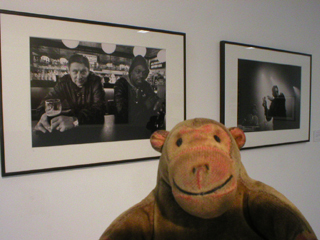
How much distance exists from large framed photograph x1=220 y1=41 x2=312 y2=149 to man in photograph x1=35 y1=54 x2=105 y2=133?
717mm

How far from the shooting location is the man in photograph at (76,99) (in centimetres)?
107

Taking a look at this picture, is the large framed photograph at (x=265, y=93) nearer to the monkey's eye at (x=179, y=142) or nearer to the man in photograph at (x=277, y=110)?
the man in photograph at (x=277, y=110)

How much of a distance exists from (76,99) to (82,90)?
0.15 feet

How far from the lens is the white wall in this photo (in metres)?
1.07

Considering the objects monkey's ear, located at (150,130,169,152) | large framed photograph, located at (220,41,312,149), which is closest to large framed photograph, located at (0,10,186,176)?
large framed photograph, located at (220,41,312,149)

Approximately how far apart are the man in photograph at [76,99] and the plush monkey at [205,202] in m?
0.66

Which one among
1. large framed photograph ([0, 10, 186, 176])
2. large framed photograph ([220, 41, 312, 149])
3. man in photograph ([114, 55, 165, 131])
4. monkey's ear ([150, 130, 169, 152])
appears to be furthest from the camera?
large framed photograph ([220, 41, 312, 149])

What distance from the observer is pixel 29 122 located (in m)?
1.03

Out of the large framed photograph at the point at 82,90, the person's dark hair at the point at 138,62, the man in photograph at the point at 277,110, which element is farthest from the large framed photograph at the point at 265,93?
the person's dark hair at the point at 138,62

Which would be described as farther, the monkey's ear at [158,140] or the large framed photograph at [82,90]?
the large framed photograph at [82,90]

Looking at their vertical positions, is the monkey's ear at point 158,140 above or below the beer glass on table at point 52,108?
below

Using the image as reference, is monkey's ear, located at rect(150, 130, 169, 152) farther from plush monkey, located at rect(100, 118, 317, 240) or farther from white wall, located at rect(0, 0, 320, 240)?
white wall, located at rect(0, 0, 320, 240)

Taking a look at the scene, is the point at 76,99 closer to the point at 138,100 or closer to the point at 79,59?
the point at 79,59

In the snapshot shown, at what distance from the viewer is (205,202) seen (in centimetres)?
42
